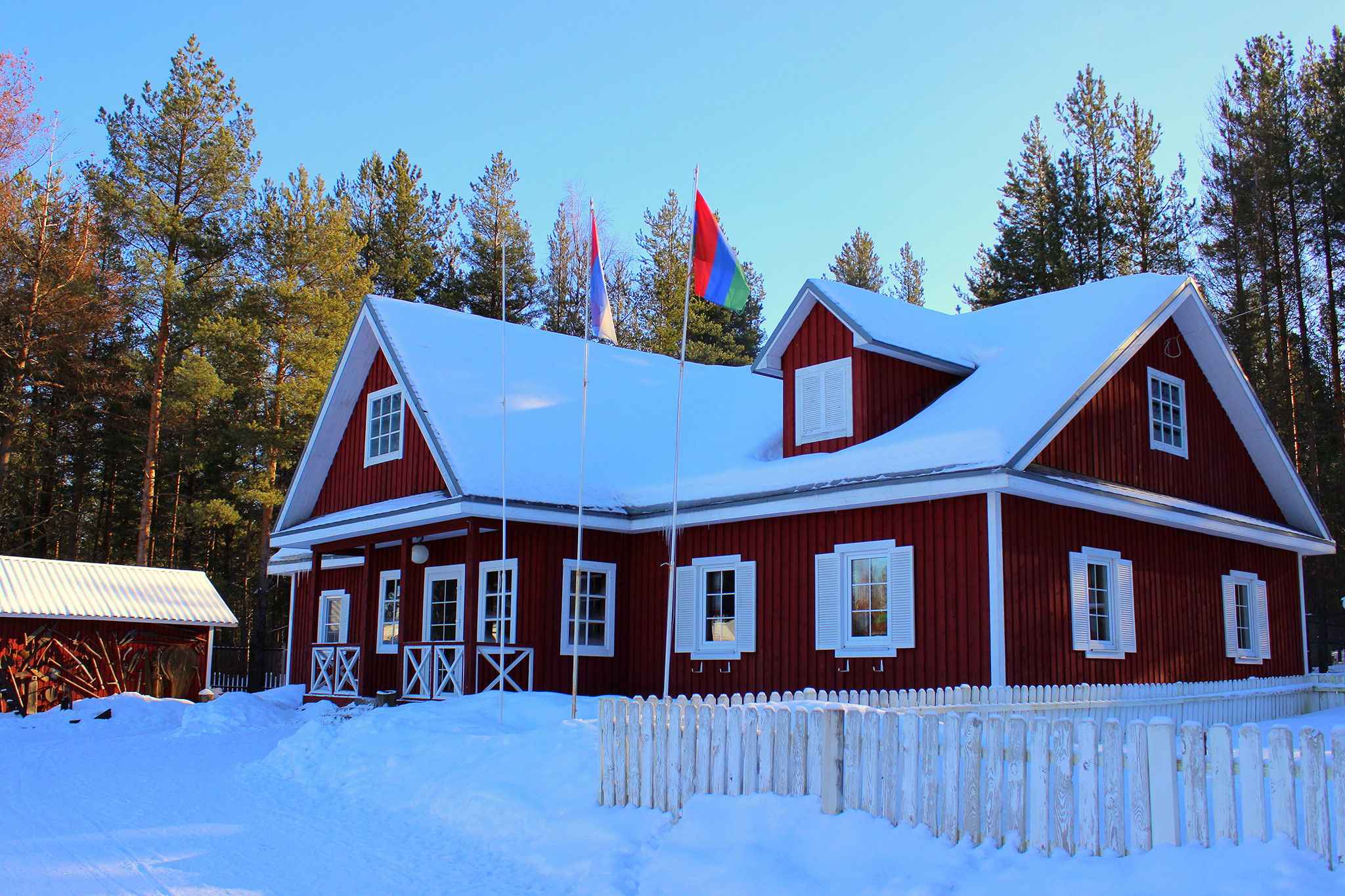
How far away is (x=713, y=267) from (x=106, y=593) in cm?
1891

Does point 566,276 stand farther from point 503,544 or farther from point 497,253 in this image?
point 503,544

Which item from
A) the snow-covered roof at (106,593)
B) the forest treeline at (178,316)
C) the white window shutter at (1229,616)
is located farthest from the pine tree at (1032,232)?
the snow-covered roof at (106,593)

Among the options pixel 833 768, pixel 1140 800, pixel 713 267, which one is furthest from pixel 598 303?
pixel 1140 800

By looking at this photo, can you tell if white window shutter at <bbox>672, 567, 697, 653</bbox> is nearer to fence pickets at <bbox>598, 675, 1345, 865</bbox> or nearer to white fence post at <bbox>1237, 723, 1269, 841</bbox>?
fence pickets at <bbox>598, 675, 1345, 865</bbox>

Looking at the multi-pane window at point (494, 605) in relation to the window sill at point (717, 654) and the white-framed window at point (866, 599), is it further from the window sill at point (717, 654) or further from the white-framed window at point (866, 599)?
the white-framed window at point (866, 599)

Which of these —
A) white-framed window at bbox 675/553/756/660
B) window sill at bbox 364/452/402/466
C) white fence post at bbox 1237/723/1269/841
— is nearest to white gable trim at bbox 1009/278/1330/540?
white-framed window at bbox 675/553/756/660

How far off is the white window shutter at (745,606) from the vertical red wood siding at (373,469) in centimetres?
488

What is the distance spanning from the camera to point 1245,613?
17.6 meters

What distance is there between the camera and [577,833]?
26.0ft

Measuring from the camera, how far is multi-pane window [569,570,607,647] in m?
16.7

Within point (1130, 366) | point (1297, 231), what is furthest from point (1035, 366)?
point (1297, 231)

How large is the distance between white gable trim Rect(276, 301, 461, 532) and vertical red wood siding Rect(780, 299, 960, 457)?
21.0 ft

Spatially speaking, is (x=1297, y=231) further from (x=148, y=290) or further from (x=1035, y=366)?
(x=148, y=290)

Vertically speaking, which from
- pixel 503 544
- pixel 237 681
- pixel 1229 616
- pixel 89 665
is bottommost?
pixel 237 681
